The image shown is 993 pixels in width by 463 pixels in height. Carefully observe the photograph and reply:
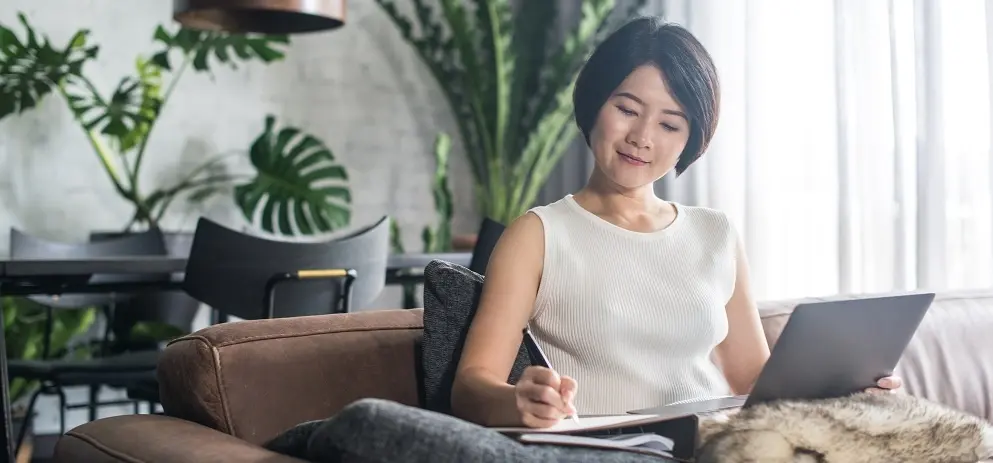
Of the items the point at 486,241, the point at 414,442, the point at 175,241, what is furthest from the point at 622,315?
the point at 175,241

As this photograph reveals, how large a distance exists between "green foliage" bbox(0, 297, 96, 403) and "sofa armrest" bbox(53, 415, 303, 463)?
9.42ft

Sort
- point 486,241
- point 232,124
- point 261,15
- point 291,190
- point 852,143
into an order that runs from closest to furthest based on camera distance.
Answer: point 486,241 < point 261,15 < point 852,143 < point 291,190 < point 232,124

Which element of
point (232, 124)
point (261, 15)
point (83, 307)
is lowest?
point (83, 307)

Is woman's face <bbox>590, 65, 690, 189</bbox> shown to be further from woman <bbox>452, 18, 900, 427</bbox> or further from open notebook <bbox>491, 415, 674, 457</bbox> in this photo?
open notebook <bbox>491, 415, 674, 457</bbox>

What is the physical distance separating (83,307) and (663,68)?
2.95 meters

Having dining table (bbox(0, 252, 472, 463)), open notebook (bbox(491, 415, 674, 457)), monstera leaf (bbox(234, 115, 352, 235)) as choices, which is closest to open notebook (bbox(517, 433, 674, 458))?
open notebook (bbox(491, 415, 674, 457))

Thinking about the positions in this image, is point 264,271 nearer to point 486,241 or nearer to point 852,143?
point 486,241

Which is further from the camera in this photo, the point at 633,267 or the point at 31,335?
the point at 31,335

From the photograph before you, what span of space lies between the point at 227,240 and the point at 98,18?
88.1 inches

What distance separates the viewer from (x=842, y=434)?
108 cm

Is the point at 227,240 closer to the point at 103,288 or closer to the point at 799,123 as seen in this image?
the point at 103,288

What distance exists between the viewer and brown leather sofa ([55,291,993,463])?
1.24 m

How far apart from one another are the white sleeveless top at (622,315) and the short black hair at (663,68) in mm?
150

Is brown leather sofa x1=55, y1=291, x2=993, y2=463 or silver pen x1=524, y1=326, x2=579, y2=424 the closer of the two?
brown leather sofa x1=55, y1=291, x2=993, y2=463
